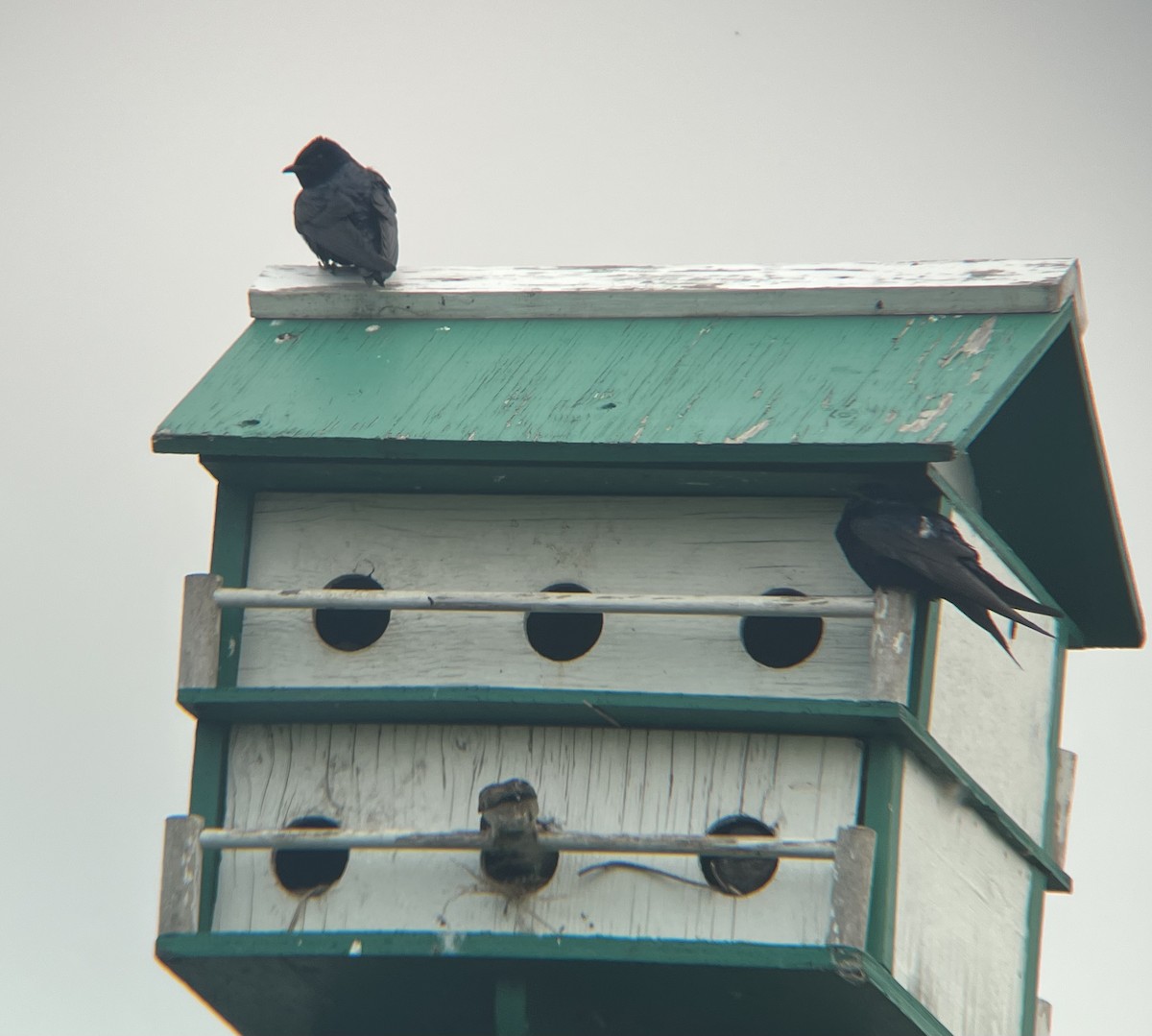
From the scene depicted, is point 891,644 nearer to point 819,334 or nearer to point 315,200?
point 819,334

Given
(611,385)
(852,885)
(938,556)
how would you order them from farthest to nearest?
(611,385), (938,556), (852,885)

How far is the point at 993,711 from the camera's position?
29.7ft

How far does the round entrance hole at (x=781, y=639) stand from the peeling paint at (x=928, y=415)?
636 mm

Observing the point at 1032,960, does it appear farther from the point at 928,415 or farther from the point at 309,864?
the point at 309,864

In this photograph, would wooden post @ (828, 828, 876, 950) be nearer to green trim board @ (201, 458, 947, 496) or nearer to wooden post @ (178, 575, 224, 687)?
green trim board @ (201, 458, 947, 496)

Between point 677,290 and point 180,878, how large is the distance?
225 cm

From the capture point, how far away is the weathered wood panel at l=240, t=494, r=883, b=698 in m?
8.52

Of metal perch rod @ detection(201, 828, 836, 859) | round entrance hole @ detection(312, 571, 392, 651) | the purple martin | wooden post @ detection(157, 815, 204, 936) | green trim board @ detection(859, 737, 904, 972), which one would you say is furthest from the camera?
round entrance hole @ detection(312, 571, 392, 651)

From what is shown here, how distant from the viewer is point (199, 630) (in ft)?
28.2

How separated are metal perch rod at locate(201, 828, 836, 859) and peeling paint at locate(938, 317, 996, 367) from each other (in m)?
1.54

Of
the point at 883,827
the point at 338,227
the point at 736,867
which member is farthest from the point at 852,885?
the point at 338,227

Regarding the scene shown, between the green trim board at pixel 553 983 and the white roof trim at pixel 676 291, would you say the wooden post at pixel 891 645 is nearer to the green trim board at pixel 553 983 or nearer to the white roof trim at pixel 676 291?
the green trim board at pixel 553 983

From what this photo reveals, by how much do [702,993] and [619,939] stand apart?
27 centimetres

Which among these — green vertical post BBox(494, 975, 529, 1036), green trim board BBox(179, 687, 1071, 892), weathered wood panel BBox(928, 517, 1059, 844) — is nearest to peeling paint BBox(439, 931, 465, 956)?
green vertical post BBox(494, 975, 529, 1036)
